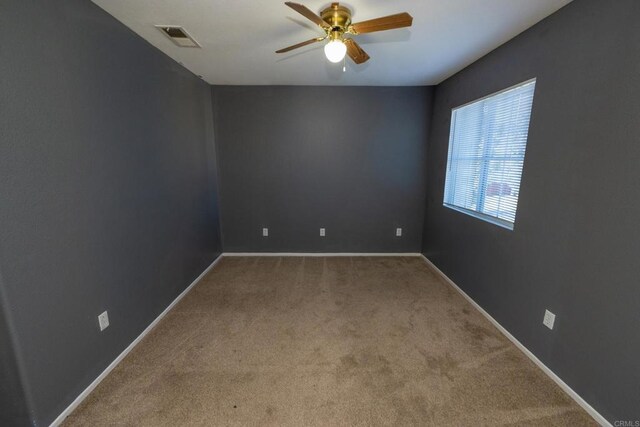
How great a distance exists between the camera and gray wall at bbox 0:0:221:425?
3.99ft

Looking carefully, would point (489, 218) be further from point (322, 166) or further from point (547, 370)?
point (322, 166)

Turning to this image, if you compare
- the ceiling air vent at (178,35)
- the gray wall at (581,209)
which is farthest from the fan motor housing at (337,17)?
the gray wall at (581,209)

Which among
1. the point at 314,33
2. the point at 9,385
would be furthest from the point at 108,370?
the point at 314,33

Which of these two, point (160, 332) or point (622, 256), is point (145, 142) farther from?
point (622, 256)

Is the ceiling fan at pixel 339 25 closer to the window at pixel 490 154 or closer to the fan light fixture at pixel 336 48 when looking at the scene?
the fan light fixture at pixel 336 48

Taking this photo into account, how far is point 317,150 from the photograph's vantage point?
144 inches

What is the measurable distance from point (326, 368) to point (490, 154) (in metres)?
2.42

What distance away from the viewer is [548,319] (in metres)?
1.75

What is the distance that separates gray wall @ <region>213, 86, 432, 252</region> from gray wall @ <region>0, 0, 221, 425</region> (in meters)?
1.23

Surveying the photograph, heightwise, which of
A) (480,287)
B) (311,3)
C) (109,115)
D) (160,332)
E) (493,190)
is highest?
(311,3)

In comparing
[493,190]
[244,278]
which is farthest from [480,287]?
[244,278]

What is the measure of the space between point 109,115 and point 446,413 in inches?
114

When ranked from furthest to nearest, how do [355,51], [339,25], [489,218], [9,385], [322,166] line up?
[322,166]
[489,218]
[355,51]
[339,25]
[9,385]

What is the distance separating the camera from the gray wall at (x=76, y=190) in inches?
47.9
